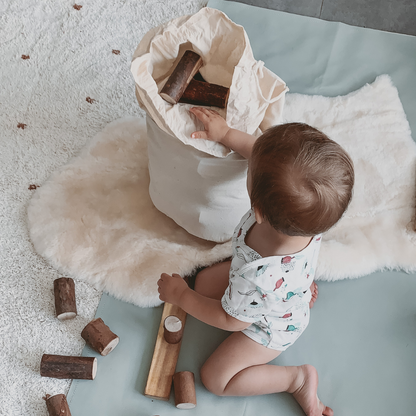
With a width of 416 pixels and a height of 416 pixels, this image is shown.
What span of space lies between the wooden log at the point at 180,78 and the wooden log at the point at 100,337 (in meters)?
0.54

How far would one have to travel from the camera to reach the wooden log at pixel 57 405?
2.88 ft

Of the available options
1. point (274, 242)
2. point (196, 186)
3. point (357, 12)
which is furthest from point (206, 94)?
point (357, 12)

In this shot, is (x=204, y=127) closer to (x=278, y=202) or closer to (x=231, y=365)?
(x=278, y=202)

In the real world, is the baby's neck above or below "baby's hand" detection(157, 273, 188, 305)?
above


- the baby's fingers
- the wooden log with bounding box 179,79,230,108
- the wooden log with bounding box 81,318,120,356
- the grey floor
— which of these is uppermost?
the grey floor

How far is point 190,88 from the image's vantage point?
96 centimetres

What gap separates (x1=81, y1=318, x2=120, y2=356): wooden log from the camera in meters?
0.96

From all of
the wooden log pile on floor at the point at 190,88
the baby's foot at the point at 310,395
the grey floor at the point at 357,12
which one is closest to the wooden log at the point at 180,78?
the wooden log pile on floor at the point at 190,88

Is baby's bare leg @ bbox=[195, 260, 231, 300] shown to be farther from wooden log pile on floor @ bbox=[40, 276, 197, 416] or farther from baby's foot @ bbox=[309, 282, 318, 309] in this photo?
baby's foot @ bbox=[309, 282, 318, 309]

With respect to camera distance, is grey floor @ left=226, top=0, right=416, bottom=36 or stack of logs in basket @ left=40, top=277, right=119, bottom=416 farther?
grey floor @ left=226, top=0, right=416, bottom=36

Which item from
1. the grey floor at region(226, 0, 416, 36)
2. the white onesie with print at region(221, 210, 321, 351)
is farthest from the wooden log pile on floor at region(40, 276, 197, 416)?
the grey floor at region(226, 0, 416, 36)

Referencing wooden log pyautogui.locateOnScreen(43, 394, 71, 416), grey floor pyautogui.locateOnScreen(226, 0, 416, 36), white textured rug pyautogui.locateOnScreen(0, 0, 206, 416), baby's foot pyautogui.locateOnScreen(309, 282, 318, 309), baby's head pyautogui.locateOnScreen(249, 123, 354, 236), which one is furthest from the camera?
grey floor pyautogui.locateOnScreen(226, 0, 416, 36)

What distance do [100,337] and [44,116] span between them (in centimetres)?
73

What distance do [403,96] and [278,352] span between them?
1036mm
